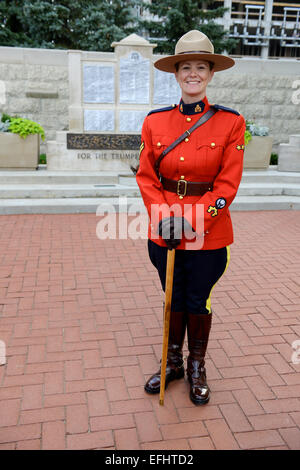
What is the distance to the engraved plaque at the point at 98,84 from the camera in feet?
27.9

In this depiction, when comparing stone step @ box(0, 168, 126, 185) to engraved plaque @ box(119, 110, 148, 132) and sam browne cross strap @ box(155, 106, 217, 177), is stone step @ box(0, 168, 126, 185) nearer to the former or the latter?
engraved plaque @ box(119, 110, 148, 132)

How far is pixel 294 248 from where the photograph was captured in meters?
5.56

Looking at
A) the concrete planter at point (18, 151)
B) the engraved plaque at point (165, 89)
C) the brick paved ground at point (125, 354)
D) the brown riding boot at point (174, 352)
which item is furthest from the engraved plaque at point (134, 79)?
the brown riding boot at point (174, 352)

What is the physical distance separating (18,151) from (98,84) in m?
2.13

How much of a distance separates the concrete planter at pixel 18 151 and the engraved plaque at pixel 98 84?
1.41 m

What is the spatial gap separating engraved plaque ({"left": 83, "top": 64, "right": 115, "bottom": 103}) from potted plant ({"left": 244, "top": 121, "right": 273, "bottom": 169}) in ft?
10.1

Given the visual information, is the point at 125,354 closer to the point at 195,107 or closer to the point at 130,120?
the point at 195,107

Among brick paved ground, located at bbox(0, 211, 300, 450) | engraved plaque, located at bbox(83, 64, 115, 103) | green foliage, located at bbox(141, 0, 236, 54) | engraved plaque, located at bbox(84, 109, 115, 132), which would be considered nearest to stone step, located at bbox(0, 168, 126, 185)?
engraved plaque, located at bbox(84, 109, 115, 132)

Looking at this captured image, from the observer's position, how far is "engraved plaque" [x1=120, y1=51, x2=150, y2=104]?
8.66 metres

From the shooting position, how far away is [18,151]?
27.3 ft

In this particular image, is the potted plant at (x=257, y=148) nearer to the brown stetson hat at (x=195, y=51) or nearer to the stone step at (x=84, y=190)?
the stone step at (x=84, y=190)
